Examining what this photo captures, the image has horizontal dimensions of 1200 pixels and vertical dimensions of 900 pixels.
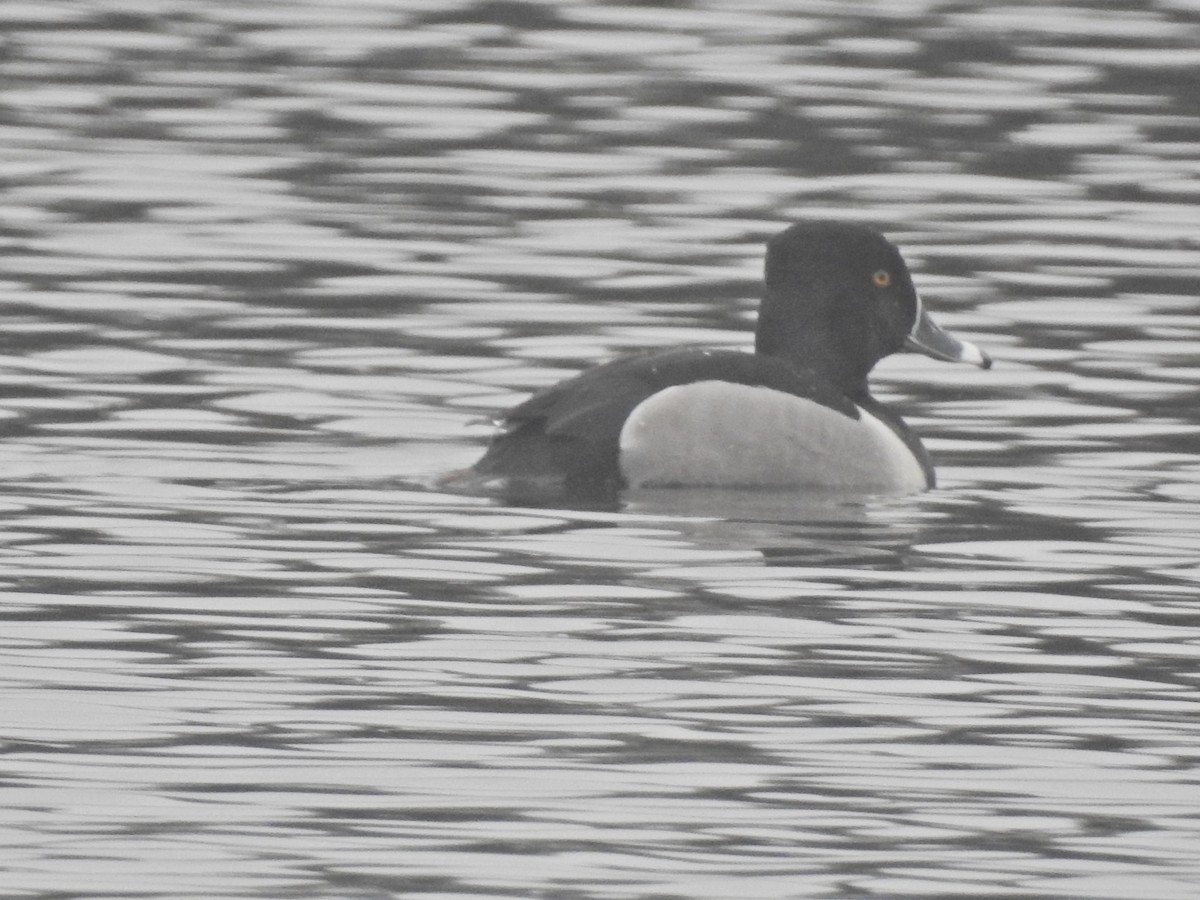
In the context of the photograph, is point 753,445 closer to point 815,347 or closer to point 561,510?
point 561,510

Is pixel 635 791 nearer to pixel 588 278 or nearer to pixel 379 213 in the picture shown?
pixel 588 278

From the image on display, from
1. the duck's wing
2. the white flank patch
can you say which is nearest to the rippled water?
the white flank patch

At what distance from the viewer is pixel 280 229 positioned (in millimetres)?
15727

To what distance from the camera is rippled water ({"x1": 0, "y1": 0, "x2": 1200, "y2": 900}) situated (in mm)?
6699

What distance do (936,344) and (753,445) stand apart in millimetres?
1387

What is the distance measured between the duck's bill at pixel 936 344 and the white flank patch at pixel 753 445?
960mm

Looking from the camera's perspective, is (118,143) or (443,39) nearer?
(118,143)

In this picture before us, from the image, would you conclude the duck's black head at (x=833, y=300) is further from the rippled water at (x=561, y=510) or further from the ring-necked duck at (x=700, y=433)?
the rippled water at (x=561, y=510)

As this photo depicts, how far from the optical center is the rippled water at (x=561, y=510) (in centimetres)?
670

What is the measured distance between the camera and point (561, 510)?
34.5 ft

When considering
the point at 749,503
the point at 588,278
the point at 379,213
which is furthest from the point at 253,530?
the point at 379,213

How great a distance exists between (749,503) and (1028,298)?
4165 mm

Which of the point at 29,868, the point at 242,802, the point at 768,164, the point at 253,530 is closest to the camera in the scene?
the point at 29,868

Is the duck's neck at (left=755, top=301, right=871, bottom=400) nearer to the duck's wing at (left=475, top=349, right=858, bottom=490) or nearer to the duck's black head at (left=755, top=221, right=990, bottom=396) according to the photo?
the duck's black head at (left=755, top=221, right=990, bottom=396)
